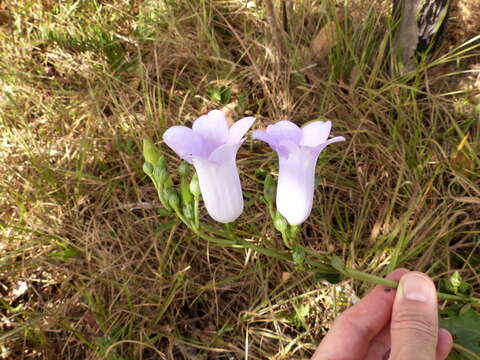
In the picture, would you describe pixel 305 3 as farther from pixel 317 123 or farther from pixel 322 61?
pixel 317 123

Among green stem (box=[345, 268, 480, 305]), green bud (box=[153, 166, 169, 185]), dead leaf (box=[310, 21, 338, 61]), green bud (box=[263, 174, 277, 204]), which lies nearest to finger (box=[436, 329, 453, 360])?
green stem (box=[345, 268, 480, 305])

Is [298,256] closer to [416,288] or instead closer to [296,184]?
[296,184]

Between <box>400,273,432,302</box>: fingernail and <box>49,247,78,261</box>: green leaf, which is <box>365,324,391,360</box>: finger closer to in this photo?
<box>400,273,432,302</box>: fingernail

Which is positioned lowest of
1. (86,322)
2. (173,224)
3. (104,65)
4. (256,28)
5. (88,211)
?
(86,322)

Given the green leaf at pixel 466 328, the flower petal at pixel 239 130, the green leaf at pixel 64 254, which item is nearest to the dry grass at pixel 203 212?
the green leaf at pixel 64 254

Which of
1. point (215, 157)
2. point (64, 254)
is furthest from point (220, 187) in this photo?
point (64, 254)

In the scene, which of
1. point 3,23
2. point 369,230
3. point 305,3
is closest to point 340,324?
point 369,230
